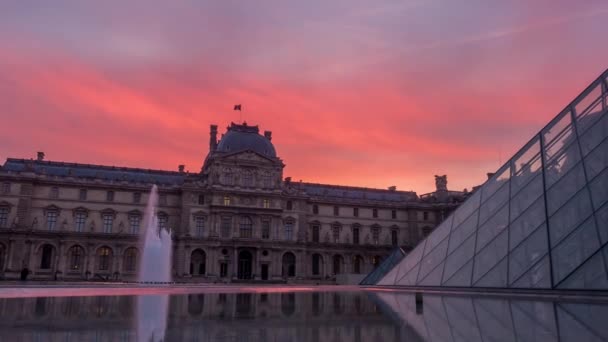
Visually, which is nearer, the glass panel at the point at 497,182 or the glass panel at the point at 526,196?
the glass panel at the point at 526,196

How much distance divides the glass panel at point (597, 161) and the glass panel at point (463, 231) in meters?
4.74

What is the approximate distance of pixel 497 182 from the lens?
20562mm

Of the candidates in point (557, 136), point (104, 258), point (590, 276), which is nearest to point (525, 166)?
point (557, 136)

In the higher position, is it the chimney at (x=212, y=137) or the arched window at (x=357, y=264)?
the chimney at (x=212, y=137)

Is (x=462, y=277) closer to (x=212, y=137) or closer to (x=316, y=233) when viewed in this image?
(x=316, y=233)

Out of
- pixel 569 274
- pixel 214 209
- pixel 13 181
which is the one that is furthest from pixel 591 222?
pixel 13 181

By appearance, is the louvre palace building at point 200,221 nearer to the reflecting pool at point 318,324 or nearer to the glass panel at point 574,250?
the glass panel at point 574,250

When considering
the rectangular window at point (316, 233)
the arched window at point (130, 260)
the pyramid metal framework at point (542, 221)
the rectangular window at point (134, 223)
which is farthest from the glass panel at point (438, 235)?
the rectangular window at point (134, 223)

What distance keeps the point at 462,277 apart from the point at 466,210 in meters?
4.28

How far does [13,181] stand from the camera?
51531mm

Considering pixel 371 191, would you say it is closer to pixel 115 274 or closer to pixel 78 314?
pixel 115 274

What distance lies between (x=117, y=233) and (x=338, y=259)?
26543 millimetres

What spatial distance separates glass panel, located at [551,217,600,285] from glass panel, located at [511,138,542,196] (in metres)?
4.02

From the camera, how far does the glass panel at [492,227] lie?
1798 cm
